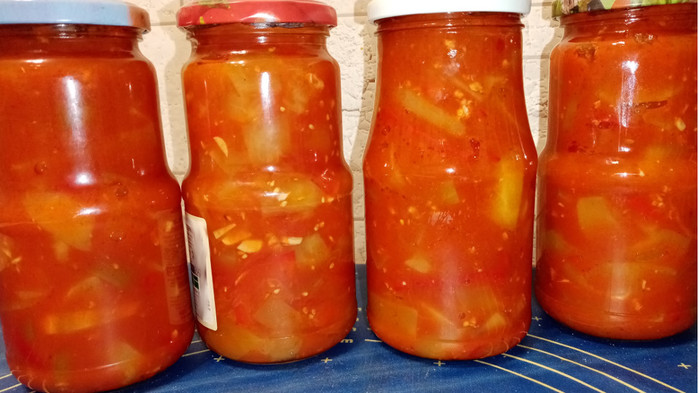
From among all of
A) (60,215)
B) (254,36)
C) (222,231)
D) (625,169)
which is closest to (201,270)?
(222,231)

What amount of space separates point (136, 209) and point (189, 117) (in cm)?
12

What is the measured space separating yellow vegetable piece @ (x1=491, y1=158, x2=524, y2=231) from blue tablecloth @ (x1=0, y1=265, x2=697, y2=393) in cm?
17

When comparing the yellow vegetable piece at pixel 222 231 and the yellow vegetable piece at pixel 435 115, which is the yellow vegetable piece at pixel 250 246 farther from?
the yellow vegetable piece at pixel 435 115

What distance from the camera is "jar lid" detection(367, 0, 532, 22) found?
60cm

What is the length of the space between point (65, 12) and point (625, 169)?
23.8 inches

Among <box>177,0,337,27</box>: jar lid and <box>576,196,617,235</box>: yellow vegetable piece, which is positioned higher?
<box>177,0,337,27</box>: jar lid

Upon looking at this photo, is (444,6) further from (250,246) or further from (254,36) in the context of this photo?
(250,246)

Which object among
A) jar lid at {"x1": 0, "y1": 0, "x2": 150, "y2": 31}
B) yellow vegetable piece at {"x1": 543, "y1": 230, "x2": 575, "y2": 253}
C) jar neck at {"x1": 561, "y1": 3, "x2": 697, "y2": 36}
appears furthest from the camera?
yellow vegetable piece at {"x1": 543, "y1": 230, "x2": 575, "y2": 253}

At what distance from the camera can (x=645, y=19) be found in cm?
65

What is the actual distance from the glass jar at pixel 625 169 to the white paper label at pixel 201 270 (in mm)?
427

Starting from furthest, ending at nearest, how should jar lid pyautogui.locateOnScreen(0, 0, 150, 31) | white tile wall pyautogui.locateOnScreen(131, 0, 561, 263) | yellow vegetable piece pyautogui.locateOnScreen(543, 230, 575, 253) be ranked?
white tile wall pyautogui.locateOnScreen(131, 0, 561, 263) < yellow vegetable piece pyautogui.locateOnScreen(543, 230, 575, 253) < jar lid pyautogui.locateOnScreen(0, 0, 150, 31)

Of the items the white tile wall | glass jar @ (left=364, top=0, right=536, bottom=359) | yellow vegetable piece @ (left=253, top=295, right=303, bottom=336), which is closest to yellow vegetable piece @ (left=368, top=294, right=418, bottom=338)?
glass jar @ (left=364, top=0, right=536, bottom=359)

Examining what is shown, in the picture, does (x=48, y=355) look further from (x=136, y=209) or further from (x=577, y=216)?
(x=577, y=216)

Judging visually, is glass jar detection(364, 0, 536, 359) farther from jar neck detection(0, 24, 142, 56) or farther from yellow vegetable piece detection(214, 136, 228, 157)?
jar neck detection(0, 24, 142, 56)
